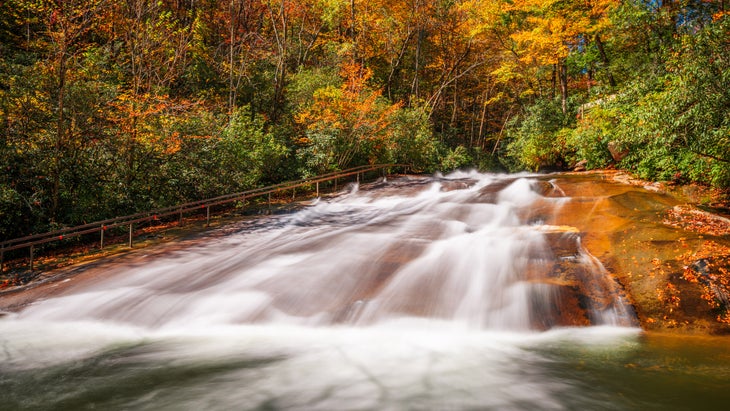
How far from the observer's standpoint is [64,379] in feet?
14.9

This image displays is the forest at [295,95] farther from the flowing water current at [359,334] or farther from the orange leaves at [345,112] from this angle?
the flowing water current at [359,334]

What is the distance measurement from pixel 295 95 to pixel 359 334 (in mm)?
16477

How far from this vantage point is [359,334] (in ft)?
19.1

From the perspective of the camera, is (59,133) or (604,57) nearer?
(59,133)

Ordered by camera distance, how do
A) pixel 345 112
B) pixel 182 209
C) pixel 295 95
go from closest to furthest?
pixel 182 209 < pixel 345 112 < pixel 295 95

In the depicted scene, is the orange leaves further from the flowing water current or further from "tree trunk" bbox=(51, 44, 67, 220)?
the flowing water current

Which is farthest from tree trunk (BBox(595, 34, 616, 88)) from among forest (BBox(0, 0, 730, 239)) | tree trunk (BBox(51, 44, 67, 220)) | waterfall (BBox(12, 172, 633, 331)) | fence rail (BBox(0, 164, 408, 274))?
tree trunk (BBox(51, 44, 67, 220))

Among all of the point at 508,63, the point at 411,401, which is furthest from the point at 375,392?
the point at 508,63

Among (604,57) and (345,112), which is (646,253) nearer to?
(345,112)

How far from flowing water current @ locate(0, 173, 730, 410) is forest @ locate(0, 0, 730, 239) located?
4.04 meters

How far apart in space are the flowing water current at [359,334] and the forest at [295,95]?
13.2 ft

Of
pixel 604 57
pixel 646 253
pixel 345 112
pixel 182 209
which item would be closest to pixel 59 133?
pixel 182 209

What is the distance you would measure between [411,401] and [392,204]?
10.5 metres

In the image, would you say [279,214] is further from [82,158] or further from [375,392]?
[375,392]
